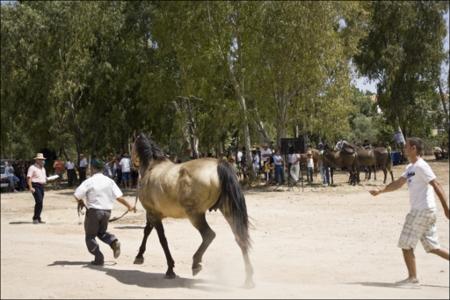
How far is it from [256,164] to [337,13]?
8.25 metres

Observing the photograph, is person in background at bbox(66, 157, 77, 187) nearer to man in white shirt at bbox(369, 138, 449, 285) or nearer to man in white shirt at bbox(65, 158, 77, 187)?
man in white shirt at bbox(65, 158, 77, 187)

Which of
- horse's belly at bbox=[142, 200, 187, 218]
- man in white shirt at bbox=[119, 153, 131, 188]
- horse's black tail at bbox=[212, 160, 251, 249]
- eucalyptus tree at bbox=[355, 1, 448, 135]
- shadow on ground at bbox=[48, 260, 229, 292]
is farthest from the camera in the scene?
eucalyptus tree at bbox=[355, 1, 448, 135]

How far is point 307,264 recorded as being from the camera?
33.0ft

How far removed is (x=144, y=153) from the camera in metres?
10.4

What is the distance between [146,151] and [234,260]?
238 cm

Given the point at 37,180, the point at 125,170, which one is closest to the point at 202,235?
the point at 37,180

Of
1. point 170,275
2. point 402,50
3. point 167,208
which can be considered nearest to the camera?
point 170,275

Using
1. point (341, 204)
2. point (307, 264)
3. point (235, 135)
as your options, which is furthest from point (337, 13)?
point (235, 135)

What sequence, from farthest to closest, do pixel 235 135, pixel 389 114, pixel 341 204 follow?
1. pixel 235 135
2. pixel 389 114
3. pixel 341 204

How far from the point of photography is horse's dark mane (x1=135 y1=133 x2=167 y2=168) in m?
10.2

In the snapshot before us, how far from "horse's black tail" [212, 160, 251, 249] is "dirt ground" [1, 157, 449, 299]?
694 millimetres

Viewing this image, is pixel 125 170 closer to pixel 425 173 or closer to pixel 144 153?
pixel 144 153

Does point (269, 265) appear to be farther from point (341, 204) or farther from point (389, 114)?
point (389, 114)

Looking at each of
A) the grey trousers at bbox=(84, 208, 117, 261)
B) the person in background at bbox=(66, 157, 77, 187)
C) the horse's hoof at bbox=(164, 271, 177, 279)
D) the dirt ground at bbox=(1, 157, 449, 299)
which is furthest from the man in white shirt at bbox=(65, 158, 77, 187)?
the horse's hoof at bbox=(164, 271, 177, 279)
